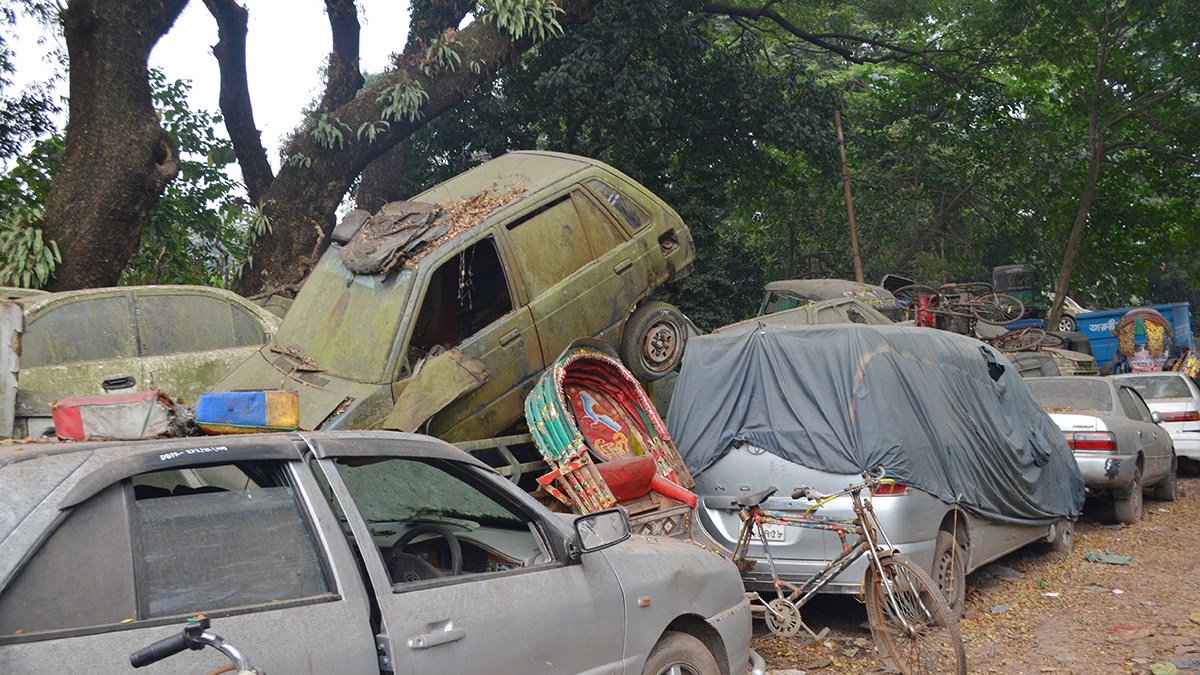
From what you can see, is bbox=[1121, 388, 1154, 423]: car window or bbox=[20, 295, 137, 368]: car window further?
bbox=[1121, 388, 1154, 423]: car window

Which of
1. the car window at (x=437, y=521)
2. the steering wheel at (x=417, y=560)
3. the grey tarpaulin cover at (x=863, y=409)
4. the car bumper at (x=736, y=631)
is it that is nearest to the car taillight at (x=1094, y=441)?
the grey tarpaulin cover at (x=863, y=409)

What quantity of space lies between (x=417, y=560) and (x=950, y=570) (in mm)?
4201

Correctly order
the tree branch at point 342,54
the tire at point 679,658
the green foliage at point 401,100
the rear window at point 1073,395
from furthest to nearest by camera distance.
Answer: the tree branch at point 342,54, the green foliage at point 401,100, the rear window at point 1073,395, the tire at point 679,658

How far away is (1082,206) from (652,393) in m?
14.6

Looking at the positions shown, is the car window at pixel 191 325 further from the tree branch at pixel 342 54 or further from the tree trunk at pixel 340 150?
the tree branch at pixel 342 54

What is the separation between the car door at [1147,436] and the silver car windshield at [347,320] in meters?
7.86

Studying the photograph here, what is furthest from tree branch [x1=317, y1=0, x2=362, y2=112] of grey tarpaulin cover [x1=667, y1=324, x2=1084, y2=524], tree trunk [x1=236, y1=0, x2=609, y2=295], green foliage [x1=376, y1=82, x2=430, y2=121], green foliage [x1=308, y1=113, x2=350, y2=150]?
grey tarpaulin cover [x1=667, y1=324, x2=1084, y2=524]

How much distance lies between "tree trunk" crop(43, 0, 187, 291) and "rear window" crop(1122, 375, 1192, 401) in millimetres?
13050

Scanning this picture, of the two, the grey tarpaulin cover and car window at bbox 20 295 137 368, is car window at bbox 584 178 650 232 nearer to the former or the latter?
the grey tarpaulin cover

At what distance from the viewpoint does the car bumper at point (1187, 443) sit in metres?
12.3

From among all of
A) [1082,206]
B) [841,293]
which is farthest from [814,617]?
[1082,206]

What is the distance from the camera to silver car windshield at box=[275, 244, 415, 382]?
6.43 metres

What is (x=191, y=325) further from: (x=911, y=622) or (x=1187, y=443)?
(x=1187, y=443)

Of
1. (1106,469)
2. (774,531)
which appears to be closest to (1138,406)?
(1106,469)
